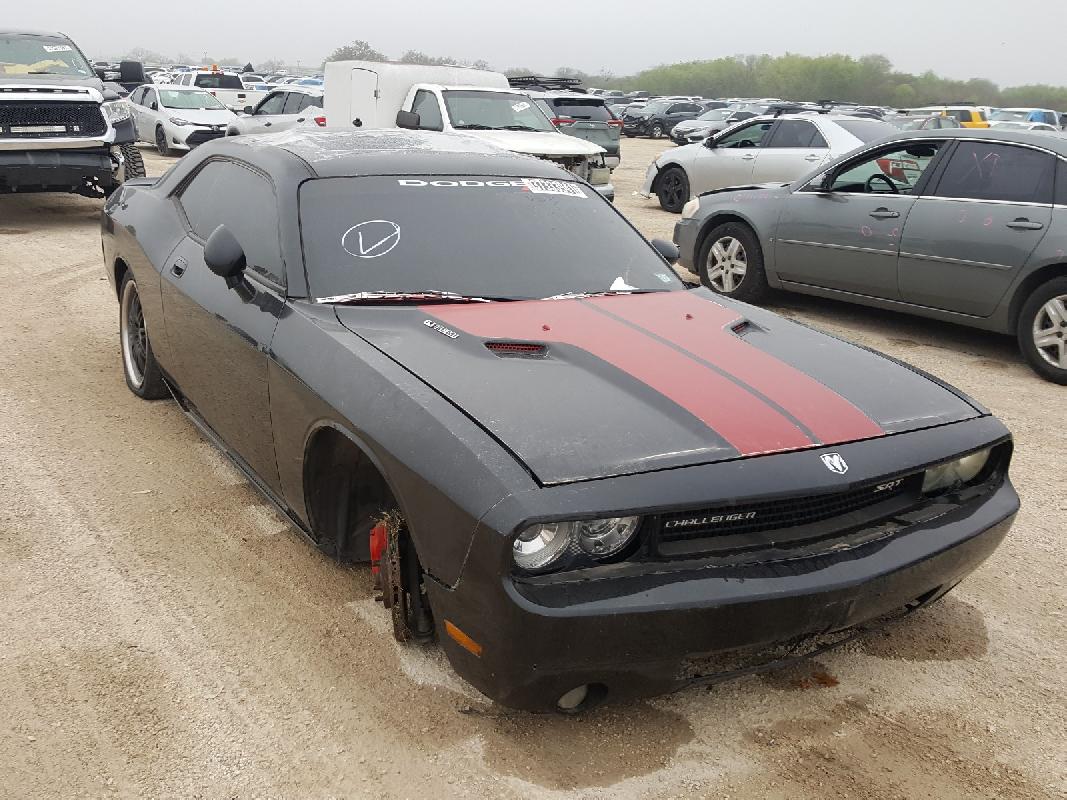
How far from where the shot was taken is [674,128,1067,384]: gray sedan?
6316 mm

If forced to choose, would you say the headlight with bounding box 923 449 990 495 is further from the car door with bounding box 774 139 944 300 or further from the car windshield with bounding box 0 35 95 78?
the car windshield with bounding box 0 35 95 78

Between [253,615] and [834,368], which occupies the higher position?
[834,368]

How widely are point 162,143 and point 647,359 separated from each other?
62.1 feet

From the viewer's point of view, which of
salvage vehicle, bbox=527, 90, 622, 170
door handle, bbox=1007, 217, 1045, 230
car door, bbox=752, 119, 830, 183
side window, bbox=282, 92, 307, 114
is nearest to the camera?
door handle, bbox=1007, 217, 1045, 230

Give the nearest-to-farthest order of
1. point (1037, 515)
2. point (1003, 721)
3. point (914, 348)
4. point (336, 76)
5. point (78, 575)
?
point (1003, 721) → point (78, 575) → point (1037, 515) → point (914, 348) → point (336, 76)

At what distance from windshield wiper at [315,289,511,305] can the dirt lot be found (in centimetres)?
98

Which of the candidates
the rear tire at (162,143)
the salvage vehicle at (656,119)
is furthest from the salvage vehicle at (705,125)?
the rear tire at (162,143)

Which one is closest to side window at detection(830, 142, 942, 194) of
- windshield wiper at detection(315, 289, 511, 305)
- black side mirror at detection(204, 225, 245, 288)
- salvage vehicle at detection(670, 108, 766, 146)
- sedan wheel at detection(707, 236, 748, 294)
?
sedan wheel at detection(707, 236, 748, 294)

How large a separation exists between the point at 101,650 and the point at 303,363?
1.08 meters

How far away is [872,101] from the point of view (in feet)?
287

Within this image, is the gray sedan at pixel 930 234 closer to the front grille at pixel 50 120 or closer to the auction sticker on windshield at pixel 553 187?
the auction sticker on windshield at pixel 553 187

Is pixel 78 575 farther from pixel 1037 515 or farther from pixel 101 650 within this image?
pixel 1037 515

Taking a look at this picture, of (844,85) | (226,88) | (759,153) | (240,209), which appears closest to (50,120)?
(240,209)

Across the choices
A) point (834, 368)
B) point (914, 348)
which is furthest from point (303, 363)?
point (914, 348)
